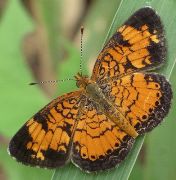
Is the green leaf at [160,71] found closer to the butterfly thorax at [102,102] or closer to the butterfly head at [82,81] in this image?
the butterfly thorax at [102,102]

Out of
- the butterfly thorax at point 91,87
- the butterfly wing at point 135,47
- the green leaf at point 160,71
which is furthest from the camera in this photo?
the butterfly thorax at point 91,87

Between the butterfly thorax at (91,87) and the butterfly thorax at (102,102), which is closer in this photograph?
the butterfly thorax at (102,102)

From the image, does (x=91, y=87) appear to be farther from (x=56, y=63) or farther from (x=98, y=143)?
(x=56, y=63)

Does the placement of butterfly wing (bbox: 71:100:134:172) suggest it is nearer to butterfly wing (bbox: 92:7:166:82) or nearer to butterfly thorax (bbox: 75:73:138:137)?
butterfly thorax (bbox: 75:73:138:137)

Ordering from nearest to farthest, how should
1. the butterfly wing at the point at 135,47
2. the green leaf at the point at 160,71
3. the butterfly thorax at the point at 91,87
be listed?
1. the green leaf at the point at 160,71
2. the butterfly wing at the point at 135,47
3. the butterfly thorax at the point at 91,87

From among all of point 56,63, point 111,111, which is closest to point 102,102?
point 111,111

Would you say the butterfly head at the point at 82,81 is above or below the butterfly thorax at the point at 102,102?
above

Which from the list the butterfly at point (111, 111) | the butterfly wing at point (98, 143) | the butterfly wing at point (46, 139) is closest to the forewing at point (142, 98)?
the butterfly at point (111, 111)

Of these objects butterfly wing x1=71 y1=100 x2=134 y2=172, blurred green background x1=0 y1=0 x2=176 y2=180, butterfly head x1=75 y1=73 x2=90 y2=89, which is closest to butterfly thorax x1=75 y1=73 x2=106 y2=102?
butterfly head x1=75 y1=73 x2=90 y2=89
